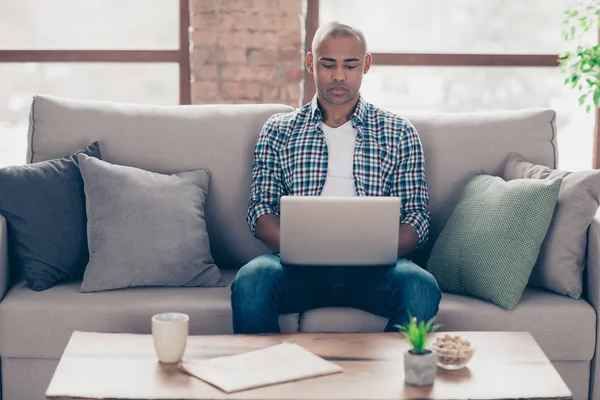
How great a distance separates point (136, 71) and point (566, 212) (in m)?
2.24

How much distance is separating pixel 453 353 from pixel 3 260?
133cm

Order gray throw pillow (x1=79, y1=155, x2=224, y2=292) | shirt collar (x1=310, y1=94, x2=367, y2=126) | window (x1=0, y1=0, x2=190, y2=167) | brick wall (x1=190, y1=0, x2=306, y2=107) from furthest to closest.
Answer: window (x1=0, y1=0, x2=190, y2=167) < brick wall (x1=190, y1=0, x2=306, y2=107) < shirt collar (x1=310, y1=94, x2=367, y2=126) < gray throw pillow (x1=79, y1=155, x2=224, y2=292)

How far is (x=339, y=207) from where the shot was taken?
78.5 inches

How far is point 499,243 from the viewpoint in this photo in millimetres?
2336

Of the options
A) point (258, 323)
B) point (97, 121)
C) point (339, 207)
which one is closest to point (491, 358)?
point (339, 207)

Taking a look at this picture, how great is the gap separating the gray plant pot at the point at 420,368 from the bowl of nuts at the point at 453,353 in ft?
0.16

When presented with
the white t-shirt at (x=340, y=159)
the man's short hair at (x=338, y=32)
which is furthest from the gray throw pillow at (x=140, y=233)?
the man's short hair at (x=338, y=32)

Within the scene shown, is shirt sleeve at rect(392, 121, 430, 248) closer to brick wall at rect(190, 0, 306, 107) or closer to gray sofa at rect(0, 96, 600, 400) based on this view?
gray sofa at rect(0, 96, 600, 400)

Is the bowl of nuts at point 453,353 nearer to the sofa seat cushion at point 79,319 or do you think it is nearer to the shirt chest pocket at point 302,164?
the sofa seat cushion at point 79,319

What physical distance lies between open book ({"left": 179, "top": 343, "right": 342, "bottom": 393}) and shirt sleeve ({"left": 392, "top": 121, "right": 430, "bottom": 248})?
82 cm

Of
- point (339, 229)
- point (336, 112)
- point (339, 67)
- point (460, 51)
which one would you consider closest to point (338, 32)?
point (339, 67)

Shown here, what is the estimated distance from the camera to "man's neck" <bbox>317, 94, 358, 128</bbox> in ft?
8.49

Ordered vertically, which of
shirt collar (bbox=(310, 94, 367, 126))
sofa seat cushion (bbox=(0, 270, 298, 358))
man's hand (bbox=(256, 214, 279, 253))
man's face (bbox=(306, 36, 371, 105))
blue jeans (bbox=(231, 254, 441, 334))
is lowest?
sofa seat cushion (bbox=(0, 270, 298, 358))

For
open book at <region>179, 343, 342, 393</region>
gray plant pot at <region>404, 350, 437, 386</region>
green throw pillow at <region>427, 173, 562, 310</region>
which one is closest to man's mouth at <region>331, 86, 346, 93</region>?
green throw pillow at <region>427, 173, 562, 310</region>
